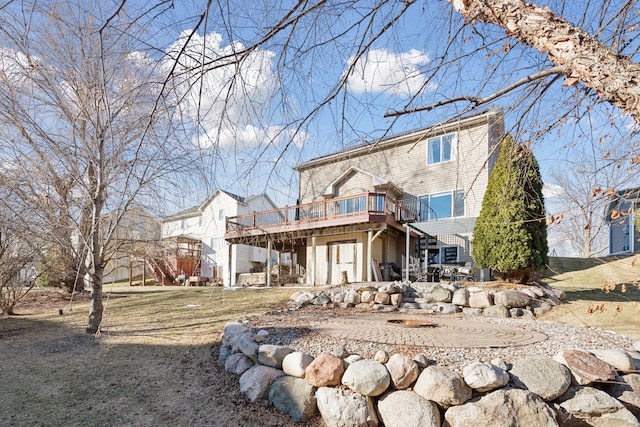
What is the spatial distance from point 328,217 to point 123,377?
957 centimetres

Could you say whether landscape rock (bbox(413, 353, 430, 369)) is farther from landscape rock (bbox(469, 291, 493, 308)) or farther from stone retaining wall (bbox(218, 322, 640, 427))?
landscape rock (bbox(469, 291, 493, 308))

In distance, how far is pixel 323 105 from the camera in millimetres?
3061

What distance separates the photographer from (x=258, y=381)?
4359 millimetres

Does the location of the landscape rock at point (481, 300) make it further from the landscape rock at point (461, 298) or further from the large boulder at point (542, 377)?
the large boulder at point (542, 377)

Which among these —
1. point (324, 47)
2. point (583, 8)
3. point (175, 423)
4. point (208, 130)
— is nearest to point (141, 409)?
point (175, 423)

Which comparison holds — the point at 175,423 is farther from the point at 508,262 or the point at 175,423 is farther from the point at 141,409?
the point at 508,262

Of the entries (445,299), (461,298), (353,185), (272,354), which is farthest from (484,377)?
(353,185)

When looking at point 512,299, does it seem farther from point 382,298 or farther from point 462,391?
point 462,391

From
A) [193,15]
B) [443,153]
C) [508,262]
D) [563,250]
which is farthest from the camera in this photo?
[563,250]

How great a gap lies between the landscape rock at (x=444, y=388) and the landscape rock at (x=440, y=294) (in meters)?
6.31

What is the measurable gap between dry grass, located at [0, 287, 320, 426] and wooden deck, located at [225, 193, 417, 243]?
5.57 m

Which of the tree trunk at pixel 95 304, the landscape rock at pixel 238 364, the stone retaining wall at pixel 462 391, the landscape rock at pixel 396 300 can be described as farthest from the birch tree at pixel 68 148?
the landscape rock at pixel 396 300

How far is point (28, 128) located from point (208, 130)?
5987mm

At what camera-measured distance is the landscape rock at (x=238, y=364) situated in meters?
4.83
